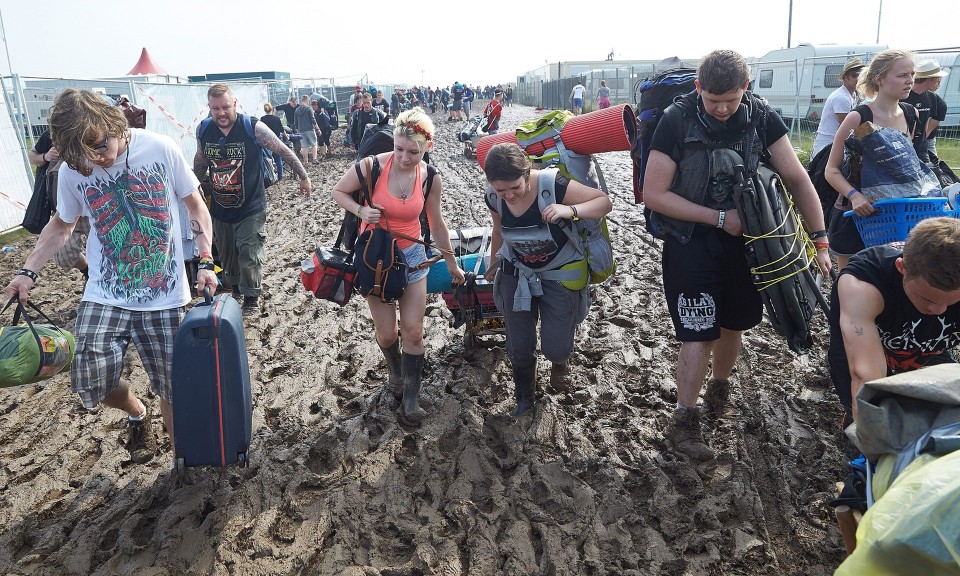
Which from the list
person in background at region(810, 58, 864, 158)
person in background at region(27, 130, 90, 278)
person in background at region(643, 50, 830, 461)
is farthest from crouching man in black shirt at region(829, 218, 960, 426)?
person in background at region(27, 130, 90, 278)

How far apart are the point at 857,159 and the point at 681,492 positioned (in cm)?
238

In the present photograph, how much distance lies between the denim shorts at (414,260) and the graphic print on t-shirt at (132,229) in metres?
1.34

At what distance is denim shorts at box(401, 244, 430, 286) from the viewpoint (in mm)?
Result: 4035

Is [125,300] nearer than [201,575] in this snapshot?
No

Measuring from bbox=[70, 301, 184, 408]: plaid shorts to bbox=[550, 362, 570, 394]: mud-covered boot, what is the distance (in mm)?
2306

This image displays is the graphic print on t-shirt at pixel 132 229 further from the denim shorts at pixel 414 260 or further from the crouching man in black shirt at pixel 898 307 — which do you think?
the crouching man in black shirt at pixel 898 307

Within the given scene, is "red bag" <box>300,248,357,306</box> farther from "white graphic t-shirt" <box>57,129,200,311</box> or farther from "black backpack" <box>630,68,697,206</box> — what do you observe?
"black backpack" <box>630,68,697,206</box>

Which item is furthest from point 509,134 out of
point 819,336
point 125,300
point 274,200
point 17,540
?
point 274,200

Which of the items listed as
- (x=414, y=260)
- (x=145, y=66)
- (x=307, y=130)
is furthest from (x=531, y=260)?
(x=145, y=66)

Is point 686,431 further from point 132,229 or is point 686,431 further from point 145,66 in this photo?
point 145,66

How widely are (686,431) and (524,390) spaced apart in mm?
988

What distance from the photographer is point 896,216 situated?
3816mm

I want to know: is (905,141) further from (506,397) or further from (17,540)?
(17,540)

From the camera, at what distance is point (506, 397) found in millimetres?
4484
